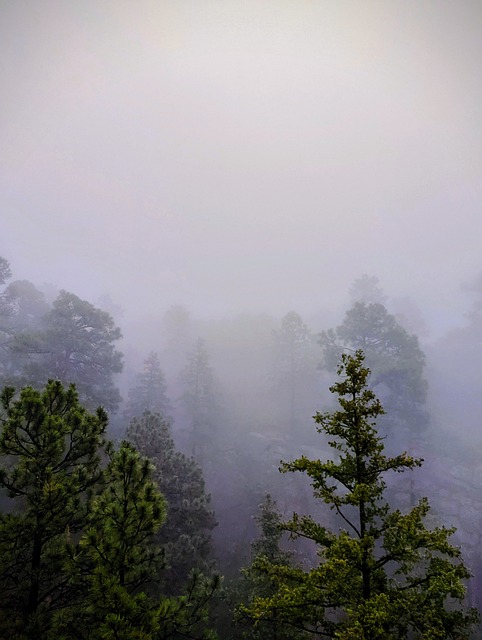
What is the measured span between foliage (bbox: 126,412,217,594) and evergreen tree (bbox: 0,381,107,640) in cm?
528

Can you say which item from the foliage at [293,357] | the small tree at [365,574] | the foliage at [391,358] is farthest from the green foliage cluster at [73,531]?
the foliage at [293,357]

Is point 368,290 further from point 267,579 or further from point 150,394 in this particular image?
point 267,579

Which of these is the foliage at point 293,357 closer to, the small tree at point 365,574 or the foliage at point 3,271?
the foliage at point 3,271

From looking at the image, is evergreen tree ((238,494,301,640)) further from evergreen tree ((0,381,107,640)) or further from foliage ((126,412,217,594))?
evergreen tree ((0,381,107,640))

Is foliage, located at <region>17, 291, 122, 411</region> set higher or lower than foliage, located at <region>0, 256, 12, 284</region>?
lower

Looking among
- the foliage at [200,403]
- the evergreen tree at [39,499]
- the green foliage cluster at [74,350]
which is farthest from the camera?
the foliage at [200,403]

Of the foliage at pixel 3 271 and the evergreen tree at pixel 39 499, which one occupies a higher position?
the foliage at pixel 3 271

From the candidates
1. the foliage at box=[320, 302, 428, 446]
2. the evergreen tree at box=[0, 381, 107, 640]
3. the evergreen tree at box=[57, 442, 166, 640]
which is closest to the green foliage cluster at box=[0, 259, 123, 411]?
the evergreen tree at box=[0, 381, 107, 640]

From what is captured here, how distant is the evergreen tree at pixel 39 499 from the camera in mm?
6590

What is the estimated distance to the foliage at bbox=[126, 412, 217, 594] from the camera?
505 inches

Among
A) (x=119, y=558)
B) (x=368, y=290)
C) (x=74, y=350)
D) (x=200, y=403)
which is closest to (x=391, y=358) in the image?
(x=200, y=403)

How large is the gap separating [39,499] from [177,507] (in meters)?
8.88

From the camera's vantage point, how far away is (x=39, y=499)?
6.86 metres

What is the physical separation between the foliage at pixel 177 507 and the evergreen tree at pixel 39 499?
528cm
